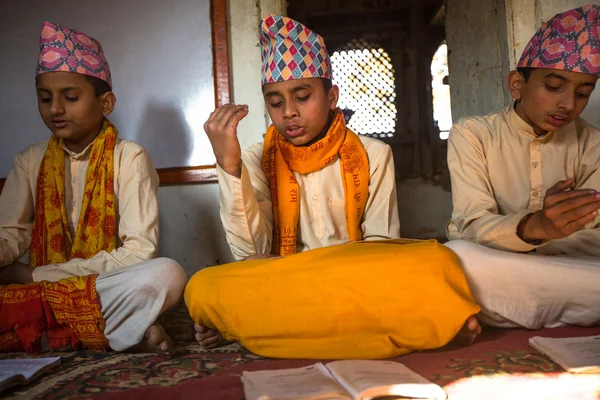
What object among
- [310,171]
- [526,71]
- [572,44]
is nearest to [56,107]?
[310,171]

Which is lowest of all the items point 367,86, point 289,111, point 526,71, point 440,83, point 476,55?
point 289,111

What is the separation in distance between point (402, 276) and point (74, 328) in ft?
4.22

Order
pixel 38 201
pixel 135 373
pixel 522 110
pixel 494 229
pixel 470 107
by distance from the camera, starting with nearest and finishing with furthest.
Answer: pixel 135 373 → pixel 494 229 → pixel 522 110 → pixel 38 201 → pixel 470 107

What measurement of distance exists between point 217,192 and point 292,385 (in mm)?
2163

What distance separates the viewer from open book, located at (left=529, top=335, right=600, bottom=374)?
63.0 inches

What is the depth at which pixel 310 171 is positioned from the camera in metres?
2.61

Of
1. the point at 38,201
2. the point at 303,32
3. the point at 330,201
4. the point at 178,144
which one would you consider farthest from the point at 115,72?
the point at 330,201

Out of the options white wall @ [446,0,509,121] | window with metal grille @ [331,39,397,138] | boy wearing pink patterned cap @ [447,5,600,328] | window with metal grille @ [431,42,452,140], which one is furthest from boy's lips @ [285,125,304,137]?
window with metal grille @ [431,42,452,140]

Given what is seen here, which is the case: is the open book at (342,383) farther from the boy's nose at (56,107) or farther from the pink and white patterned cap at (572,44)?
the boy's nose at (56,107)

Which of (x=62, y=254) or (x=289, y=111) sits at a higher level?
(x=289, y=111)

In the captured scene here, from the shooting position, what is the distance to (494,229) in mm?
2109

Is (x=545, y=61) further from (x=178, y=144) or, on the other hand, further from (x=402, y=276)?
(x=178, y=144)

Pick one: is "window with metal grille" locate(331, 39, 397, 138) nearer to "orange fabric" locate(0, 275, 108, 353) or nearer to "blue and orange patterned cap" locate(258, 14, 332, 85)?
"blue and orange patterned cap" locate(258, 14, 332, 85)

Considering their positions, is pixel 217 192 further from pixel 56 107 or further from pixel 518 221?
pixel 518 221
